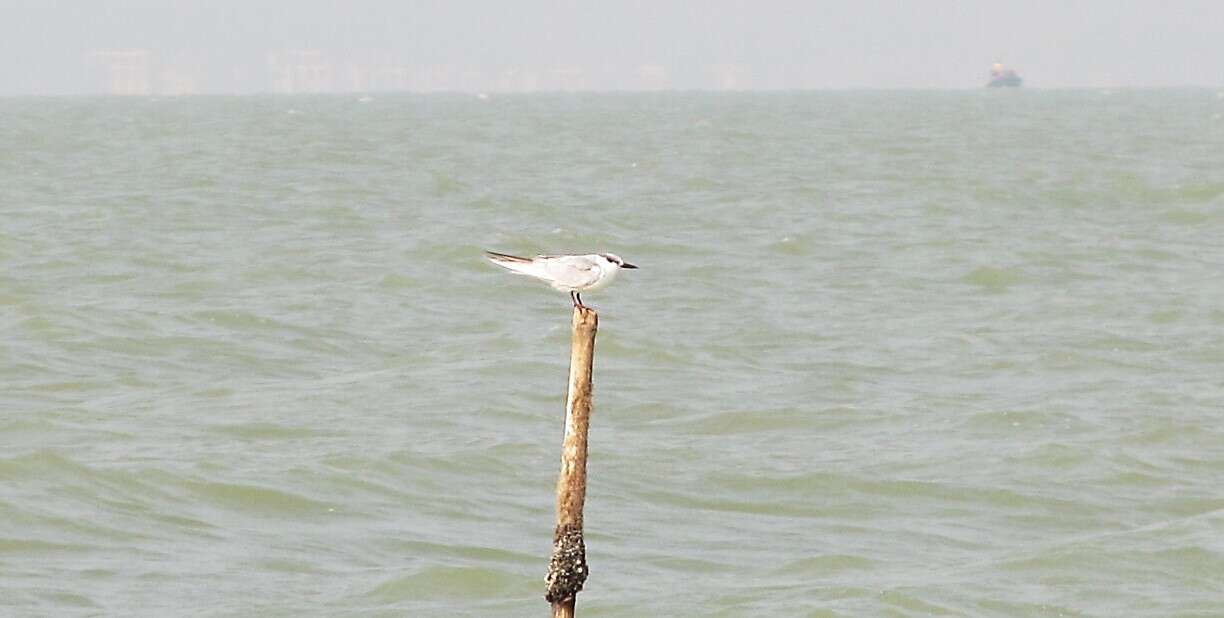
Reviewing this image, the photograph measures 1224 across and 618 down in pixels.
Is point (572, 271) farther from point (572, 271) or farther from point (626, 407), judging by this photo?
point (626, 407)

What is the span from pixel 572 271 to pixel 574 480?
1.03 meters

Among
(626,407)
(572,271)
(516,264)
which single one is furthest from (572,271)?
(626,407)

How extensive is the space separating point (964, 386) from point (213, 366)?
8.38 meters

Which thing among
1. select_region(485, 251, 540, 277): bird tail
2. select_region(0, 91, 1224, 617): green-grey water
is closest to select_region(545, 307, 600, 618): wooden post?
select_region(485, 251, 540, 277): bird tail

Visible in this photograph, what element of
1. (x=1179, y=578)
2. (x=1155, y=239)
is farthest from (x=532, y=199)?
(x=1179, y=578)

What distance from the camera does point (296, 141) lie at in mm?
80125

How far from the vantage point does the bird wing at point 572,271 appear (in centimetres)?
1003

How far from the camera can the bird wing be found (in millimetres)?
10031

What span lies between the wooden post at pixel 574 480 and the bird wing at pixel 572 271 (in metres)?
0.46

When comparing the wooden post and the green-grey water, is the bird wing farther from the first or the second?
the green-grey water

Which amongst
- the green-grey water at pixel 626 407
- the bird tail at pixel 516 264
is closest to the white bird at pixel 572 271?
the bird tail at pixel 516 264

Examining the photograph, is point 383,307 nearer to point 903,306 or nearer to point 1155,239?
point 903,306

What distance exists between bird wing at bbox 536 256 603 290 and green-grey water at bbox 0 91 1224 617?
5.49 meters

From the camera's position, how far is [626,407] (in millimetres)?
23078
